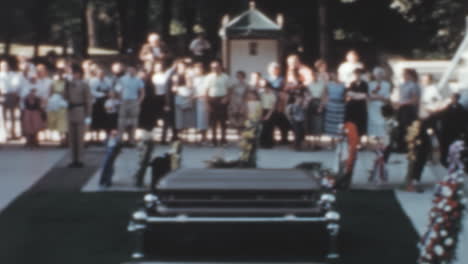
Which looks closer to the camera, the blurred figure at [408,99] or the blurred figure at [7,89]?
the blurred figure at [408,99]

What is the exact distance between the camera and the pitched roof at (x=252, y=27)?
25250 millimetres

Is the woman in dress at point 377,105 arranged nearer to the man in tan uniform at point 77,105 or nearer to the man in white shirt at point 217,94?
the man in white shirt at point 217,94

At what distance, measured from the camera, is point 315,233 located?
9898mm

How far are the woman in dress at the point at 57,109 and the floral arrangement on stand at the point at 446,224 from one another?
14.4 meters

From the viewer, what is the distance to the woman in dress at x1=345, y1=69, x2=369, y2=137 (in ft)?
63.0

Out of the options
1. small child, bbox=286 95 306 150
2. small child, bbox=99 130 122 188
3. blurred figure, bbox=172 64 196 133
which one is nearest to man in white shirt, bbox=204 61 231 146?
blurred figure, bbox=172 64 196 133

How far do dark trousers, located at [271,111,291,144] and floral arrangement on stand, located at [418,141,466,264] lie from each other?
13483 millimetres

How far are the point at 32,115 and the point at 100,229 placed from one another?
8885 mm

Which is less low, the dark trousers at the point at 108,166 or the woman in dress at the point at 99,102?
the woman in dress at the point at 99,102

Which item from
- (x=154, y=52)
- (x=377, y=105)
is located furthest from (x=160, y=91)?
(x=377, y=105)

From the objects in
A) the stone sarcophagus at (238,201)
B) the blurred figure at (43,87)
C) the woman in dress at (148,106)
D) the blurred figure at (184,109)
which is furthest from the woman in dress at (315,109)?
the stone sarcophagus at (238,201)

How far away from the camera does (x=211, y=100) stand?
21641mm

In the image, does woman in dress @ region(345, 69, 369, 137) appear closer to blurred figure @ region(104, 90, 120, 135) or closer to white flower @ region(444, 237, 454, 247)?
blurred figure @ region(104, 90, 120, 135)

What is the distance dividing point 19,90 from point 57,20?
48.8 m
